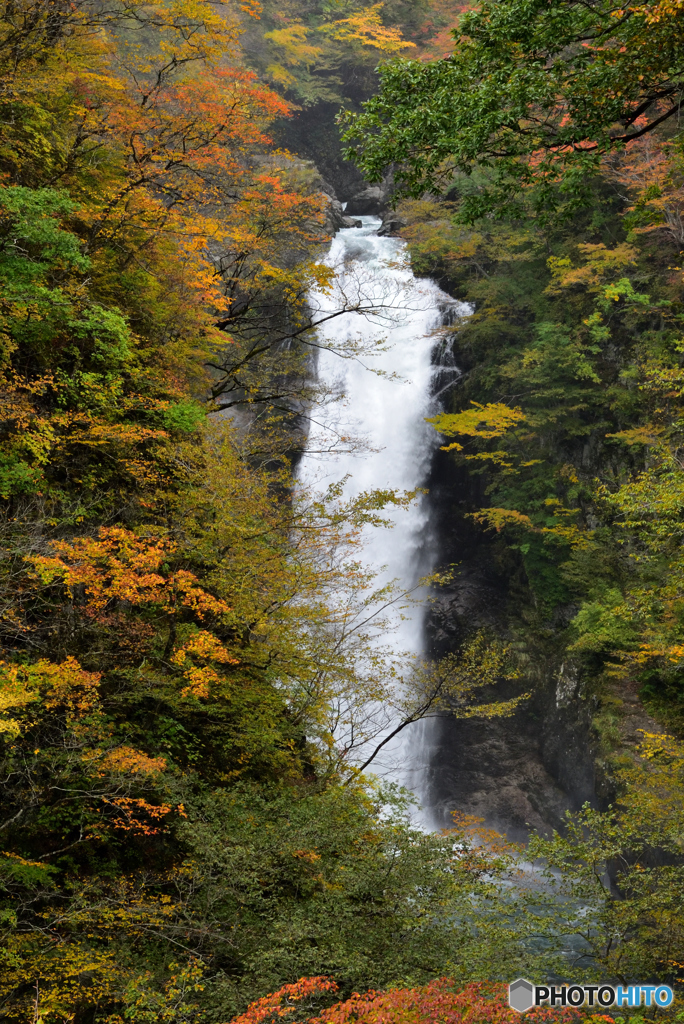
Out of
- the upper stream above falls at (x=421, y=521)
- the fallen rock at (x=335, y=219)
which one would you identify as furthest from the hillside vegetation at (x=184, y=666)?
the fallen rock at (x=335, y=219)

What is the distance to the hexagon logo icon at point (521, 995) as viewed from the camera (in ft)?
15.4

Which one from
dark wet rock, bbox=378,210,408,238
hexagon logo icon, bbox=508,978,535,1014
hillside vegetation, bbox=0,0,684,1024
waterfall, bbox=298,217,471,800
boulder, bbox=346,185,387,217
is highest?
boulder, bbox=346,185,387,217

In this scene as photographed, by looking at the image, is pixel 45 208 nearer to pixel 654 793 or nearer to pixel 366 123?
pixel 366 123

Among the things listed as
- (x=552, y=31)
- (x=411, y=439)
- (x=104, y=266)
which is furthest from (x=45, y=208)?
(x=411, y=439)

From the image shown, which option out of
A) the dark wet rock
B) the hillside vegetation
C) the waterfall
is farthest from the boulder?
the hillside vegetation

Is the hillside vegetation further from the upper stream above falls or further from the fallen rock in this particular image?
the fallen rock

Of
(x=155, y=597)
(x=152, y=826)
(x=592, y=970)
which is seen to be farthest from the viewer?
(x=152, y=826)

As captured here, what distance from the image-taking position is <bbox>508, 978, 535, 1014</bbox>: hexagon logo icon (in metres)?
4.70

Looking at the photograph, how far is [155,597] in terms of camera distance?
22.3 ft

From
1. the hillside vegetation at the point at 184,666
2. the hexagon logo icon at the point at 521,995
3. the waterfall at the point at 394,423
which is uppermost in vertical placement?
the waterfall at the point at 394,423

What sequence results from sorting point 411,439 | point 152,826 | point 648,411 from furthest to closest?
point 411,439
point 648,411
point 152,826

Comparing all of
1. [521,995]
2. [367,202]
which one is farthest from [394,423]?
[521,995]

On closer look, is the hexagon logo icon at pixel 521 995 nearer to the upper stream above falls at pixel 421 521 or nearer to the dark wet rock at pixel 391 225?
the upper stream above falls at pixel 421 521

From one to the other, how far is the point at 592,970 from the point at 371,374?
712 inches
